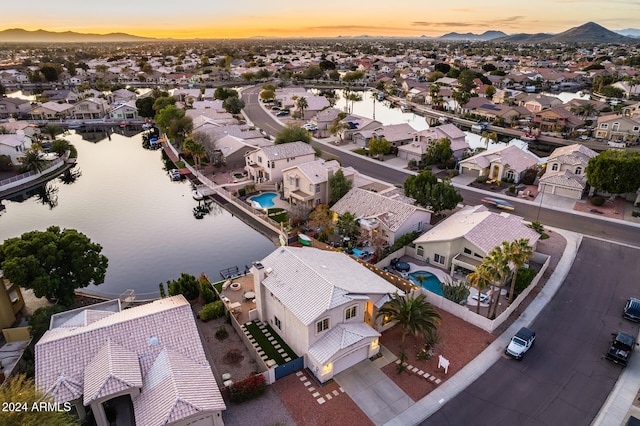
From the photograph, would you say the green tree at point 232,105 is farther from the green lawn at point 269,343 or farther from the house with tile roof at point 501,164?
the green lawn at point 269,343

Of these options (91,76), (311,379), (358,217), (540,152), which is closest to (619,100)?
(540,152)

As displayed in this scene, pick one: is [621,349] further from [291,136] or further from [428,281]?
[291,136]

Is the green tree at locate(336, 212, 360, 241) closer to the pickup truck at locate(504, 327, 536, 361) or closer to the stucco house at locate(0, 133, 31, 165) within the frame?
the pickup truck at locate(504, 327, 536, 361)

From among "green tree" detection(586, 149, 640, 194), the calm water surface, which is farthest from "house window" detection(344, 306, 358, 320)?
"green tree" detection(586, 149, 640, 194)

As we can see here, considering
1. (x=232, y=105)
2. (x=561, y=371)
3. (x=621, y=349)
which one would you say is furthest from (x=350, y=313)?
(x=232, y=105)

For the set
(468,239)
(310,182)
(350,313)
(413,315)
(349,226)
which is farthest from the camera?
(310,182)

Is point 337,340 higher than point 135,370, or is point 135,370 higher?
point 135,370

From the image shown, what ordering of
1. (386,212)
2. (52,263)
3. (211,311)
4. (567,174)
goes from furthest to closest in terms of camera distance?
(567,174) < (386,212) < (211,311) < (52,263)
